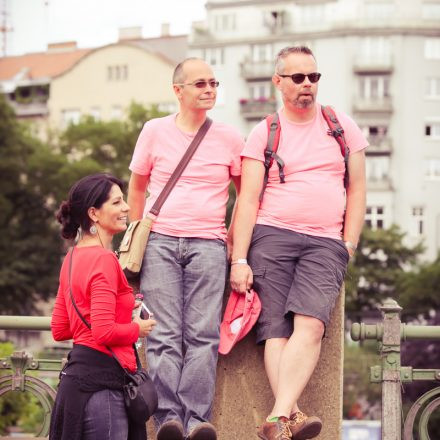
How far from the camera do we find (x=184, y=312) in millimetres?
7195

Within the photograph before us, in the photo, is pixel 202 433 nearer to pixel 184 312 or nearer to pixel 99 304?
pixel 184 312

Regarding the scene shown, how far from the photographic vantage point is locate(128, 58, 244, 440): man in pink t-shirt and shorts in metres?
7.07

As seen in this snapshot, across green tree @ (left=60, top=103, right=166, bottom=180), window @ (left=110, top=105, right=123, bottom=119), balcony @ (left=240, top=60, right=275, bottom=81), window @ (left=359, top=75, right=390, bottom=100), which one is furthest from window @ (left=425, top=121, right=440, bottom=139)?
green tree @ (left=60, top=103, right=166, bottom=180)

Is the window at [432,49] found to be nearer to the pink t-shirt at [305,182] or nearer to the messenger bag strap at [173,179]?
the pink t-shirt at [305,182]

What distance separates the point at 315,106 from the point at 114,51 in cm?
7216

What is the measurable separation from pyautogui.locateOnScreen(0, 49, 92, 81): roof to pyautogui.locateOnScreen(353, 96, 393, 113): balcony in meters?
20.4

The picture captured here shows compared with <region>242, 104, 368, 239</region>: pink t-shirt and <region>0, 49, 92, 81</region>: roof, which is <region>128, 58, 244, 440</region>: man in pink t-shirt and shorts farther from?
<region>0, 49, 92, 81</region>: roof

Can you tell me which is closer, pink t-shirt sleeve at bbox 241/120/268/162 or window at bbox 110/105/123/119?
pink t-shirt sleeve at bbox 241/120/268/162

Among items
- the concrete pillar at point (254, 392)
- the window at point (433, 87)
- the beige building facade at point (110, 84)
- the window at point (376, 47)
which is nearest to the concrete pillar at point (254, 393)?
the concrete pillar at point (254, 392)

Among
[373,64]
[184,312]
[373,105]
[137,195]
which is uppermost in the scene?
[373,64]

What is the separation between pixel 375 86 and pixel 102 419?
69339 millimetres

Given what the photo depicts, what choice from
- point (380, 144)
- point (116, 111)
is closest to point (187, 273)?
point (380, 144)

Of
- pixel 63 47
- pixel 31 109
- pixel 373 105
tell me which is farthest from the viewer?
pixel 63 47

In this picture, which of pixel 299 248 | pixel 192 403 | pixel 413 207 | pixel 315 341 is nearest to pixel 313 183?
pixel 299 248
